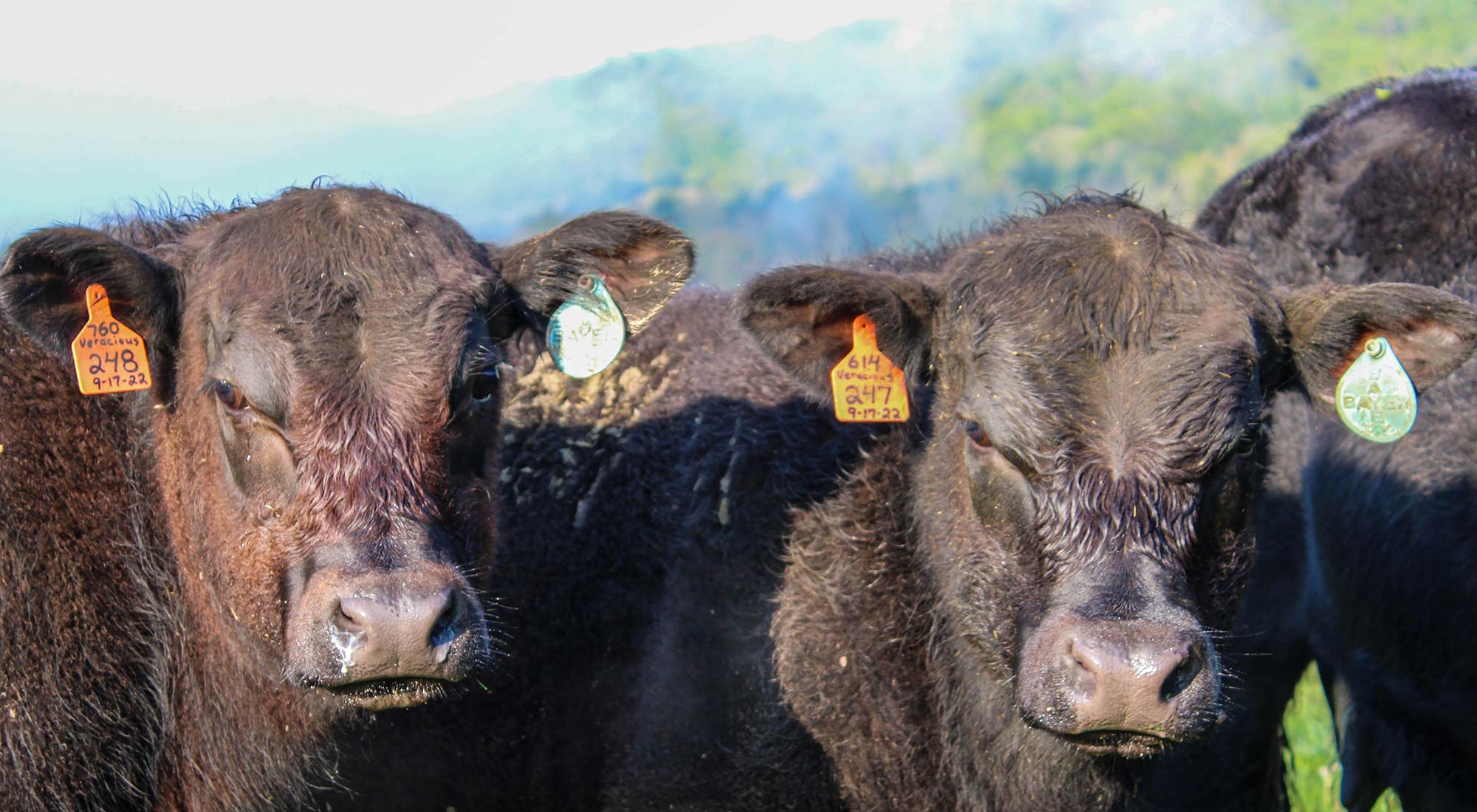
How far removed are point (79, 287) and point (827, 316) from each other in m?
2.78

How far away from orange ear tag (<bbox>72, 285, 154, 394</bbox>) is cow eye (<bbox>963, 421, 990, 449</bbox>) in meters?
3.01

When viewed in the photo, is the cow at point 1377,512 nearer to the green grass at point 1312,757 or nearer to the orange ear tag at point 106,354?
the green grass at point 1312,757

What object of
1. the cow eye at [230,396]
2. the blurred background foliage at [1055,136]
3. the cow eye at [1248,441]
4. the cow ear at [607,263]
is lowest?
the cow eye at [1248,441]

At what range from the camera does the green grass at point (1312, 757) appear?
7.89m

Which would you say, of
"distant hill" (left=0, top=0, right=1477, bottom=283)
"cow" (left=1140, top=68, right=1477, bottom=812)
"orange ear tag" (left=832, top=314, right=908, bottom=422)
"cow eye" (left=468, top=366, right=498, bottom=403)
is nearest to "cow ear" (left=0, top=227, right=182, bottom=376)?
"cow eye" (left=468, top=366, right=498, bottom=403)

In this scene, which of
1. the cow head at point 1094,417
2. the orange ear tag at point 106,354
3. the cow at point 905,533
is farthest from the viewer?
the orange ear tag at point 106,354

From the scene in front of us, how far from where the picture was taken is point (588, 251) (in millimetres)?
5184

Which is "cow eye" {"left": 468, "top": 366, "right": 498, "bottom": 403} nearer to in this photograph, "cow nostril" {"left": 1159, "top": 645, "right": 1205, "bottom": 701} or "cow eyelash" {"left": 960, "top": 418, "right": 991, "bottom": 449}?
"cow eyelash" {"left": 960, "top": 418, "right": 991, "bottom": 449}

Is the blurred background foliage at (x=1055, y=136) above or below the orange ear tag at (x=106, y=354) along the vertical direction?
above

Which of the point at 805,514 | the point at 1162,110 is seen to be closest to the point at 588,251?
the point at 805,514

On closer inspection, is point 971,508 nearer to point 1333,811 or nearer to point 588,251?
point 588,251

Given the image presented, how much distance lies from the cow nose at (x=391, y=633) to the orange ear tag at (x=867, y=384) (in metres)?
1.91

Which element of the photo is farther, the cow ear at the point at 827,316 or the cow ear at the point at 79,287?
the cow ear at the point at 827,316

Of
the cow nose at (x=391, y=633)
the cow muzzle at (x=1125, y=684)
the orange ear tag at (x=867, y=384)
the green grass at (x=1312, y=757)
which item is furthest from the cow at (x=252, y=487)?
the green grass at (x=1312, y=757)
